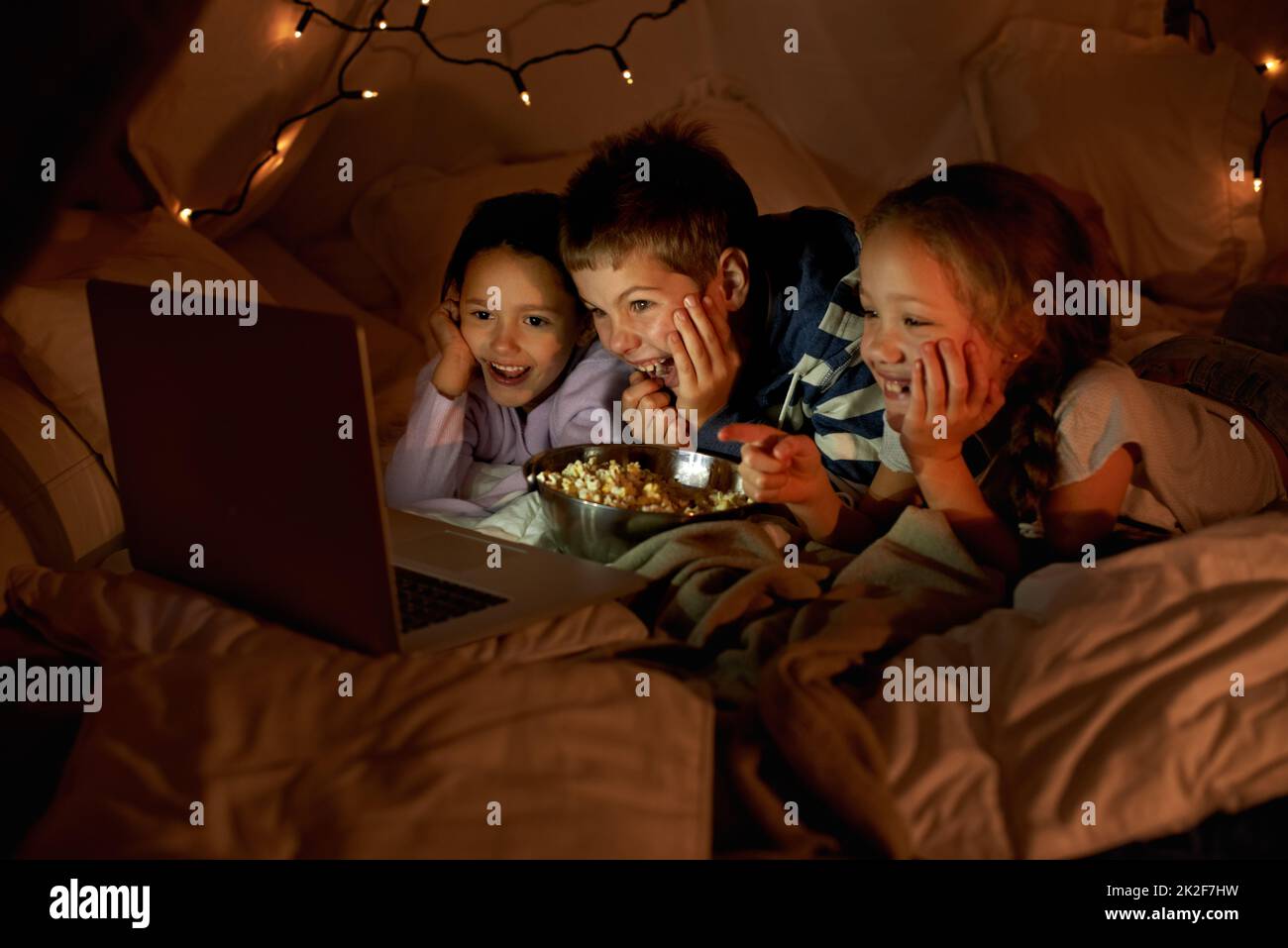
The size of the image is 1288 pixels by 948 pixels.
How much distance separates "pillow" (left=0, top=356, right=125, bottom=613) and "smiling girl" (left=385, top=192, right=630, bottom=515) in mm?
339

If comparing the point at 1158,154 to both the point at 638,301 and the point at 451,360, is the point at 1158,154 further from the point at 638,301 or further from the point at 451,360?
the point at 451,360

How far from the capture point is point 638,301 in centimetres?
143

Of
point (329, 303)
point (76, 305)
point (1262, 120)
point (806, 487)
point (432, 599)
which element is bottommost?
point (432, 599)

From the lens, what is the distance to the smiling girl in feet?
4.99

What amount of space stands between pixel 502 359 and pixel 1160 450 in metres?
0.75

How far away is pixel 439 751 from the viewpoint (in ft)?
2.51

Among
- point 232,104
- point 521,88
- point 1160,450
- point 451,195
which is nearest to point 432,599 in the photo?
point 1160,450

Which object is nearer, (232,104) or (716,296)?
(716,296)

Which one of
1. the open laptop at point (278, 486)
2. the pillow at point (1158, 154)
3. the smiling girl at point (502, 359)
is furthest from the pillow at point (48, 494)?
the pillow at point (1158, 154)

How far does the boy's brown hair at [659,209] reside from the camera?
4.66 ft

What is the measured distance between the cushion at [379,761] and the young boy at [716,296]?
63 centimetres

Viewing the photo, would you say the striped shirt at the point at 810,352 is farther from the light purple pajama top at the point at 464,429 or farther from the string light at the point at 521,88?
the string light at the point at 521,88
